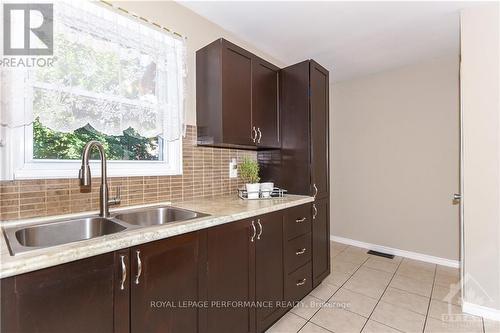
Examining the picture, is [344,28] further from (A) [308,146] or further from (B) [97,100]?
(B) [97,100]

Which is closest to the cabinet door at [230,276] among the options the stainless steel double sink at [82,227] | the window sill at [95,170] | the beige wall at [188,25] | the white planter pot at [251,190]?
the stainless steel double sink at [82,227]

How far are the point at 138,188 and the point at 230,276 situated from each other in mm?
852

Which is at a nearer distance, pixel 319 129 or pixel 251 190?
pixel 251 190

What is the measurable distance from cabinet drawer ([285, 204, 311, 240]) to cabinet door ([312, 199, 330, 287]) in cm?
13

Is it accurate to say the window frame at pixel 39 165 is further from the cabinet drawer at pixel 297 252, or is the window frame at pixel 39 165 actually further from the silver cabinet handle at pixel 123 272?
the cabinet drawer at pixel 297 252

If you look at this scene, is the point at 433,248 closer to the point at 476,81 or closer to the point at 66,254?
the point at 476,81

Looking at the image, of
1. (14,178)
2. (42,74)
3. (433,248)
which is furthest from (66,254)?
(433,248)

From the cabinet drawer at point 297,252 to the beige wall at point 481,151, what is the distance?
49.3 inches

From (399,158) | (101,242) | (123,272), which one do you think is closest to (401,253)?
(399,158)

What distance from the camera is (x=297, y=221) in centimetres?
198

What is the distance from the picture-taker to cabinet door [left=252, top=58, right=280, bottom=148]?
211 cm

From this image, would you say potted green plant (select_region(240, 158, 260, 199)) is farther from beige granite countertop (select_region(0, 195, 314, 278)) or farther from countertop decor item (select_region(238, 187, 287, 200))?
beige granite countertop (select_region(0, 195, 314, 278))
